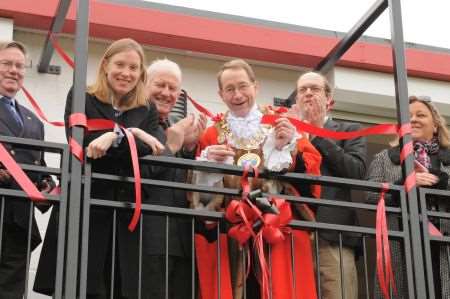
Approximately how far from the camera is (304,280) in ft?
18.0

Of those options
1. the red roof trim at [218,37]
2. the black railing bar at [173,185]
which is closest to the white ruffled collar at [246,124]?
the black railing bar at [173,185]

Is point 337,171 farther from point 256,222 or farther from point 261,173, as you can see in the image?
point 256,222

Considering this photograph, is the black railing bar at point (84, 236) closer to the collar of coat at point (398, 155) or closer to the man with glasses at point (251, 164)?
the man with glasses at point (251, 164)

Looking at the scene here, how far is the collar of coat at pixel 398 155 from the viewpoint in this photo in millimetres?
6230

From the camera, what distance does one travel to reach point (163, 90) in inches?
232

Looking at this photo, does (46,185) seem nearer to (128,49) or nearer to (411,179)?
(128,49)

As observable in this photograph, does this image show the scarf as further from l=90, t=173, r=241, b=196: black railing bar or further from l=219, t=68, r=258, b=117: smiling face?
l=90, t=173, r=241, b=196: black railing bar

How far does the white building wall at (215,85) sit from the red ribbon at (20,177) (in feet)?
7.47

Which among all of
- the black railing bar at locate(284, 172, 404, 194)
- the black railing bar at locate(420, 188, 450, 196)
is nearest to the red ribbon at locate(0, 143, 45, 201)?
the black railing bar at locate(284, 172, 404, 194)

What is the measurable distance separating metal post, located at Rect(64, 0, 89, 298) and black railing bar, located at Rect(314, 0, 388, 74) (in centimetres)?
204

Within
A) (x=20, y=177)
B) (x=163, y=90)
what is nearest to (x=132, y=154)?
(x=20, y=177)

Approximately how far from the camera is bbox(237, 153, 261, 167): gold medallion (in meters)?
5.53

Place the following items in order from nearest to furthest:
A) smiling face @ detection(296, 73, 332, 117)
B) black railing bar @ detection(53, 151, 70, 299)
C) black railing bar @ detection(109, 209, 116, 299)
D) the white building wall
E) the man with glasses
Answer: black railing bar @ detection(53, 151, 70, 299)
black railing bar @ detection(109, 209, 116, 299)
the man with glasses
smiling face @ detection(296, 73, 332, 117)
the white building wall

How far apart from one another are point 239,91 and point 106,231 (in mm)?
1182
